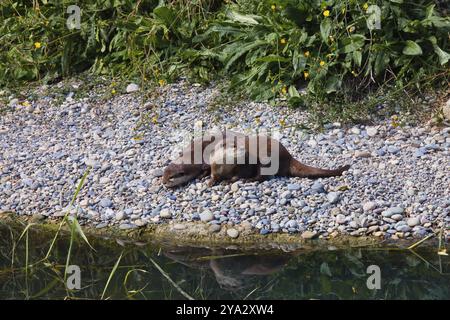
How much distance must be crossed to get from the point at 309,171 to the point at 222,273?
1299 millimetres

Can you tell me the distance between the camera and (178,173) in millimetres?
6363

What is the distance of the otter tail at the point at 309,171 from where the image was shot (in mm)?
6258

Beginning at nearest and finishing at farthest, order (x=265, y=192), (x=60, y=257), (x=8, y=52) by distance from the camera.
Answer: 1. (x=60, y=257)
2. (x=265, y=192)
3. (x=8, y=52)

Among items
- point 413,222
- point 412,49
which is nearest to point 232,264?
point 413,222

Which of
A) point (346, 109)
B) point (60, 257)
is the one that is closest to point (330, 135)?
point (346, 109)

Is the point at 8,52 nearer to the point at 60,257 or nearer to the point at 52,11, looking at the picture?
the point at 52,11

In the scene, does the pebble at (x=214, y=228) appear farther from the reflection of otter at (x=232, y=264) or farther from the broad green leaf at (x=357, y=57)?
the broad green leaf at (x=357, y=57)

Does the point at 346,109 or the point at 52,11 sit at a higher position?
the point at 52,11

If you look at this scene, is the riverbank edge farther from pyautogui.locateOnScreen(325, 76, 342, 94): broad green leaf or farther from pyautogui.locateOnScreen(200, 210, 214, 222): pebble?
pyautogui.locateOnScreen(325, 76, 342, 94): broad green leaf

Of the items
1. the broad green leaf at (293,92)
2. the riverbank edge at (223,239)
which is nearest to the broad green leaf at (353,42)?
the broad green leaf at (293,92)

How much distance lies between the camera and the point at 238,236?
228 inches

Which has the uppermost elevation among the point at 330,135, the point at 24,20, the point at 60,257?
the point at 24,20

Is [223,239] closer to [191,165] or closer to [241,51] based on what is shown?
[191,165]

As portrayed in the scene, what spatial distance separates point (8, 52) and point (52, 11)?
622 mm
